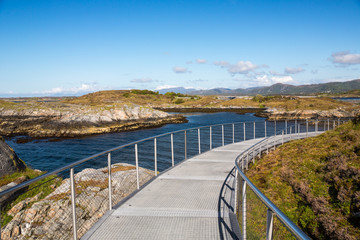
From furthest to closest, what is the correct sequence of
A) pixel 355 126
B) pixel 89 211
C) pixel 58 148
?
pixel 58 148, pixel 355 126, pixel 89 211

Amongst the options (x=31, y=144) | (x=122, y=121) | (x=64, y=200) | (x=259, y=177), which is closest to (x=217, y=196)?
(x=64, y=200)

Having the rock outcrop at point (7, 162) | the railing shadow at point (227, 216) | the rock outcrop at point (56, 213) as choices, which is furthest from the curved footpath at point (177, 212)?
the rock outcrop at point (7, 162)

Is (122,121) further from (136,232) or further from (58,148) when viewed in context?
(136,232)

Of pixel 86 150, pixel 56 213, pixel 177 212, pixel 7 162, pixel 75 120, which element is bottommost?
pixel 86 150

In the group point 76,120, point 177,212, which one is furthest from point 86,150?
point 177,212

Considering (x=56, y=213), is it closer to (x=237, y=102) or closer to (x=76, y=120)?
(x=76, y=120)

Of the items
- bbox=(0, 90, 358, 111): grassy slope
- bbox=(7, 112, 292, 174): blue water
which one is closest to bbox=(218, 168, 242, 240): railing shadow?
bbox=(7, 112, 292, 174): blue water

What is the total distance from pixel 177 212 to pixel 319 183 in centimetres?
787

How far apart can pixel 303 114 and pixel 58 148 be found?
2236 inches

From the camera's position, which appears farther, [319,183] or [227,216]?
[319,183]

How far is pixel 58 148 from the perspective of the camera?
1073 inches

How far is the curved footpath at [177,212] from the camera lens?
3.89 m

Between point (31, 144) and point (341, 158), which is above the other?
point (341, 158)

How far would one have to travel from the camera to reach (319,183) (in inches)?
395
